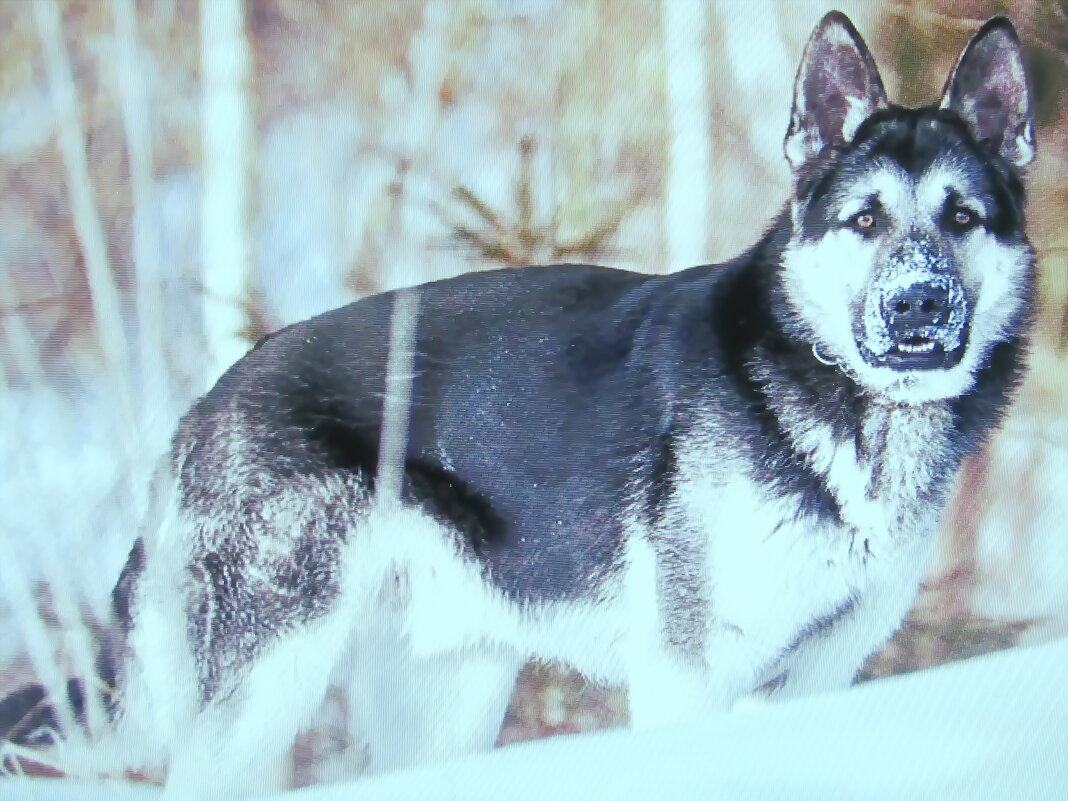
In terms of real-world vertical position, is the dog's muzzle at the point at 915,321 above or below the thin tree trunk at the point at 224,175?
below

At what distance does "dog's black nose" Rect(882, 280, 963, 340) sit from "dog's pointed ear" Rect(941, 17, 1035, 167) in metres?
0.21

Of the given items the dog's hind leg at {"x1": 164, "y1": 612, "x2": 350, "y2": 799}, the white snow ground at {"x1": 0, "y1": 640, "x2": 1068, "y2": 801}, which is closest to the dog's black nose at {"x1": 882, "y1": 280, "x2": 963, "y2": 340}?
the white snow ground at {"x1": 0, "y1": 640, "x2": 1068, "y2": 801}

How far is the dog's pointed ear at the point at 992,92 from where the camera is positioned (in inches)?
41.3

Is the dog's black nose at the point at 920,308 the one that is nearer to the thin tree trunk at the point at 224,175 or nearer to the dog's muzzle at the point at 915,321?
the dog's muzzle at the point at 915,321

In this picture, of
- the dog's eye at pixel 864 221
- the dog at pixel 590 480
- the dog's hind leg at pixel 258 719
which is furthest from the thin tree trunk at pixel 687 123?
the dog's hind leg at pixel 258 719

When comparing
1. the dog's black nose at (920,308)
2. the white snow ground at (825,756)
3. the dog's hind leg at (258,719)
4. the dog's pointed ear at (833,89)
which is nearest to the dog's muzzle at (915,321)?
the dog's black nose at (920,308)

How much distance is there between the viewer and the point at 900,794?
3.45 feet

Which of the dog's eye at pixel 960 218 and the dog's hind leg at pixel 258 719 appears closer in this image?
the dog's eye at pixel 960 218

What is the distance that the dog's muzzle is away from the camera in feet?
3.17

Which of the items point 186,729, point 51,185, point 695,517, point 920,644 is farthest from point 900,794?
point 51,185

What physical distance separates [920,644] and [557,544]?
466 millimetres

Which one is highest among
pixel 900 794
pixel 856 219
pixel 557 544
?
pixel 856 219

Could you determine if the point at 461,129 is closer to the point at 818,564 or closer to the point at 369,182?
the point at 369,182

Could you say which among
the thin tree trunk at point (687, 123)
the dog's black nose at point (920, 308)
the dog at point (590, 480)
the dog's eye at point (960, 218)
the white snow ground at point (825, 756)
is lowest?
the white snow ground at point (825, 756)
